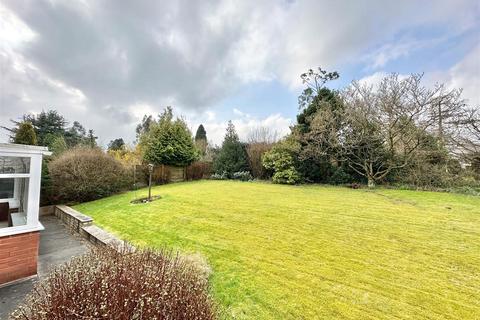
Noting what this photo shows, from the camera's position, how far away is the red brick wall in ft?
13.5

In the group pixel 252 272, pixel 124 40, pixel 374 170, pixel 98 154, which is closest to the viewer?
pixel 252 272

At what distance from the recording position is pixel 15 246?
A: 4.24 meters

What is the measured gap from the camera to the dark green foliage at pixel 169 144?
16.3m

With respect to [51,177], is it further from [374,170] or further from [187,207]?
[374,170]

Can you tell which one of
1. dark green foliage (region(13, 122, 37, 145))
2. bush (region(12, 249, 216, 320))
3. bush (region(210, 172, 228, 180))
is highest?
dark green foliage (region(13, 122, 37, 145))

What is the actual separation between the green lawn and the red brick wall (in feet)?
6.23

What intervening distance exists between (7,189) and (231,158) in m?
13.6

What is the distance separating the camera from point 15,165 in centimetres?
452

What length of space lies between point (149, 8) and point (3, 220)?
26.2 ft

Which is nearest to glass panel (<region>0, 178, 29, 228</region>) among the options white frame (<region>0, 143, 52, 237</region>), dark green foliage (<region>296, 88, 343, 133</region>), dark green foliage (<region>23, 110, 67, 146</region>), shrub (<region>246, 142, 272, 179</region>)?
white frame (<region>0, 143, 52, 237</region>)

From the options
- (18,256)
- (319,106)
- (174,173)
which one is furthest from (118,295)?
(174,173)

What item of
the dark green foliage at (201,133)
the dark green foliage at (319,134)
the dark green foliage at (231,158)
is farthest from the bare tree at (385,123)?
the dark green foliage at (201,133)

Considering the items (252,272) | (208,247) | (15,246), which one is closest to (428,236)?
(252,272)

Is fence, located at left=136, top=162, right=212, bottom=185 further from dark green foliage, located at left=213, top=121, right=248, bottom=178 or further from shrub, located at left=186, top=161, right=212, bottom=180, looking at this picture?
dark green foliage, located at left=213, top=121, right=248, bottom=178
